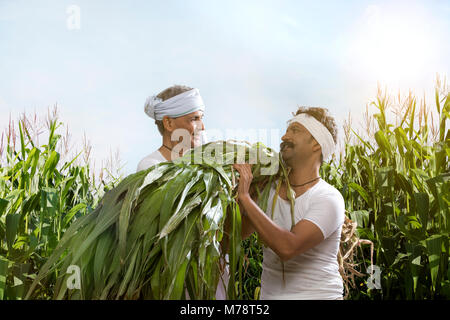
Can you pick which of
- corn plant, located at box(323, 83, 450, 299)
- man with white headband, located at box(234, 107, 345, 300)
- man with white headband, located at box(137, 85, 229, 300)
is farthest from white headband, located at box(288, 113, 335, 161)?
corn plant, located at box(323, 83, 450, 299)

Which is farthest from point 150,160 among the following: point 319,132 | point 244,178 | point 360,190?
point 360,190

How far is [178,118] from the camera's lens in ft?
7.68

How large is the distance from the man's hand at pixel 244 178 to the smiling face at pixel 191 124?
1.65ft

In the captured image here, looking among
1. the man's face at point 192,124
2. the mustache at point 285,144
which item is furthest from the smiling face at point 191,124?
the mustache at point 285,144

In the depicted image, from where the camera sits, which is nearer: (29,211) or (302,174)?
(302,174)

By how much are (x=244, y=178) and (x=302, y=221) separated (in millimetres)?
270

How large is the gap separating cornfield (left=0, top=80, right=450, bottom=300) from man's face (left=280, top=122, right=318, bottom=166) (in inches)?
3.1

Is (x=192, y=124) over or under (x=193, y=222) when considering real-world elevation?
over

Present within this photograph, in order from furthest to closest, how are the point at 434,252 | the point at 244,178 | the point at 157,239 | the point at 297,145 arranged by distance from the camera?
the point at 434,252 < the point at 297,145 < the point at 244,178 < the point at 157,239

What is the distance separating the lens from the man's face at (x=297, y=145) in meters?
1.94

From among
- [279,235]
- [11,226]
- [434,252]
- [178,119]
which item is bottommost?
[434,252]

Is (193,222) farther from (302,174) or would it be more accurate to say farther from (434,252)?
(434,252)

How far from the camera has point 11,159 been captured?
10.9 feet
